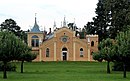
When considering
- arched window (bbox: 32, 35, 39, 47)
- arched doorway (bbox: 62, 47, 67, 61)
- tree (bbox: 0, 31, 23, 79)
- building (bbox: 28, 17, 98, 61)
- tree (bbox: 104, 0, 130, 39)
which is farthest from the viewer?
arched window (bbox: 32, 35, 39, 47)

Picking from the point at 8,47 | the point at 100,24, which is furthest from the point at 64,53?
the point at 8,47

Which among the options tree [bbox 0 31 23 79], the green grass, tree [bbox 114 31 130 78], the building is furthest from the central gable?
tree [bbox 0 31 23 79]

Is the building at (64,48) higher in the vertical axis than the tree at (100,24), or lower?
lower

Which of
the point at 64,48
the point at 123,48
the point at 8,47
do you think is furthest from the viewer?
the point at 64,48

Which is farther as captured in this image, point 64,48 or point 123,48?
point 64,48

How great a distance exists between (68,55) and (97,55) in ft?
181

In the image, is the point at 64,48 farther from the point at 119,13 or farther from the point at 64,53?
the point at 119,13

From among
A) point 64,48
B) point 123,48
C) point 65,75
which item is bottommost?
point 65,75

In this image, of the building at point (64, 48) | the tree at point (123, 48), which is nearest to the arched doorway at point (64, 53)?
the building at point (64, 48)

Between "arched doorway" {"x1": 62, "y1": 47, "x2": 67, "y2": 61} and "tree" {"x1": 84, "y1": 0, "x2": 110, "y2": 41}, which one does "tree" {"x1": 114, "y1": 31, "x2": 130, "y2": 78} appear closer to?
"arched doorway" {"x1": 62, "y1": 47, "x2": 67, "y2": 61}

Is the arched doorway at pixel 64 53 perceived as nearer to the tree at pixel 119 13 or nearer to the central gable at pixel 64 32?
the central gable at pixel 64 32

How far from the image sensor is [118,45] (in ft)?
158

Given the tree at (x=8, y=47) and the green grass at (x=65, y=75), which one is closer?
the green grass at (x=65, y=75)

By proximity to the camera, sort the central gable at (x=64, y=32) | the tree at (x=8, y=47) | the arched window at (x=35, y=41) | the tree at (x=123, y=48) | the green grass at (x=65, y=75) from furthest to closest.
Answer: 1. the arched window at (x=35, y=41)
2. the central gable at (x=64, y=32)
3. the tree at (x=123, y=48)
4. the tree at (x=8, y=47)
5. the green grass at (x=65, y=75)
